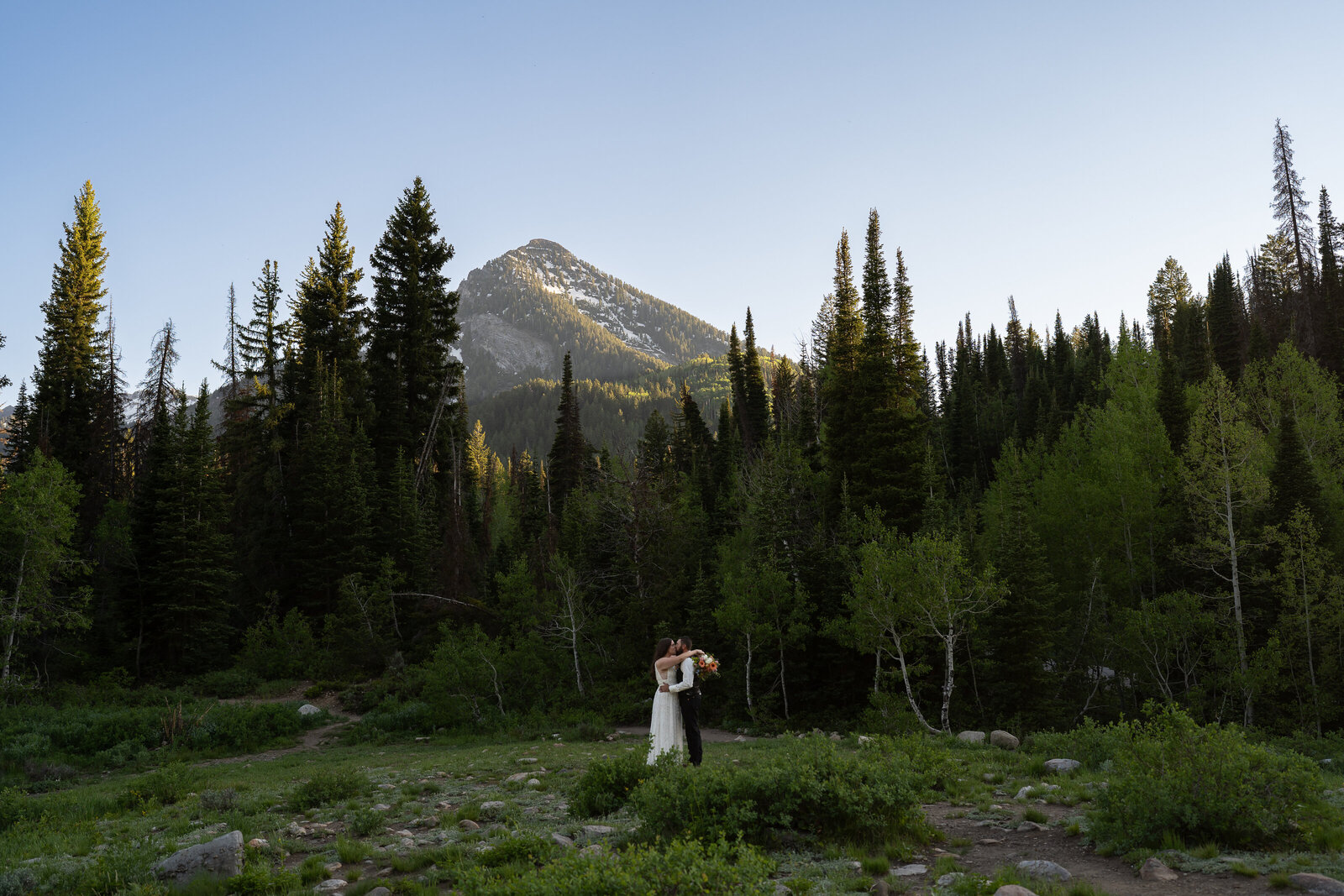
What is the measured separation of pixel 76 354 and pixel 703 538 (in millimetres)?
38276

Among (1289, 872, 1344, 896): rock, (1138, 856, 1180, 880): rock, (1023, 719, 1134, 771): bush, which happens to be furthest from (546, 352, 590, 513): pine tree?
(1289, 872, 1344, 896): rock

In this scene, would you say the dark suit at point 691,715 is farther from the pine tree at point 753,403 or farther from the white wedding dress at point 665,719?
the pine tree at point 753,403

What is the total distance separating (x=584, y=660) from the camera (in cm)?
2691

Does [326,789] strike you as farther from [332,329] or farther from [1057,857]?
[332,329]

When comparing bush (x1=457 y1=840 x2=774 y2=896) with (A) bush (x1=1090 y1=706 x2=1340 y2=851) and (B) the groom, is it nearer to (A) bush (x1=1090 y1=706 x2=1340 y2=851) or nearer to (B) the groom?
(A) bush (x1=1090 y1=706 x2=1340 y2=851)

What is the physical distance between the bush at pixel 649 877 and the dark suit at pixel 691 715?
562cm

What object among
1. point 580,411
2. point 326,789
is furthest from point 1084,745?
point 580,411

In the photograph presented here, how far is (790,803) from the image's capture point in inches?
289

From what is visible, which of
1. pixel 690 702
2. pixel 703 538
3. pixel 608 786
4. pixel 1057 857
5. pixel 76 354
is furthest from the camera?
pixel 76 354

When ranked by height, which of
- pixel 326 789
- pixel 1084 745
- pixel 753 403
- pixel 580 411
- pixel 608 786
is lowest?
pixel 1084 745

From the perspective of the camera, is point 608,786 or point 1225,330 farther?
point 1225,330

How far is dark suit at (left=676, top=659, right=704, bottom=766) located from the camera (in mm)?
10914

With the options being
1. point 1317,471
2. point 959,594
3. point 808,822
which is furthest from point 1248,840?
point 1317,471

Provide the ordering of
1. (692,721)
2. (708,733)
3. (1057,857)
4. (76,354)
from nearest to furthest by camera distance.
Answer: (1057,857) → (692,721) → (708,733) → (76,354)
